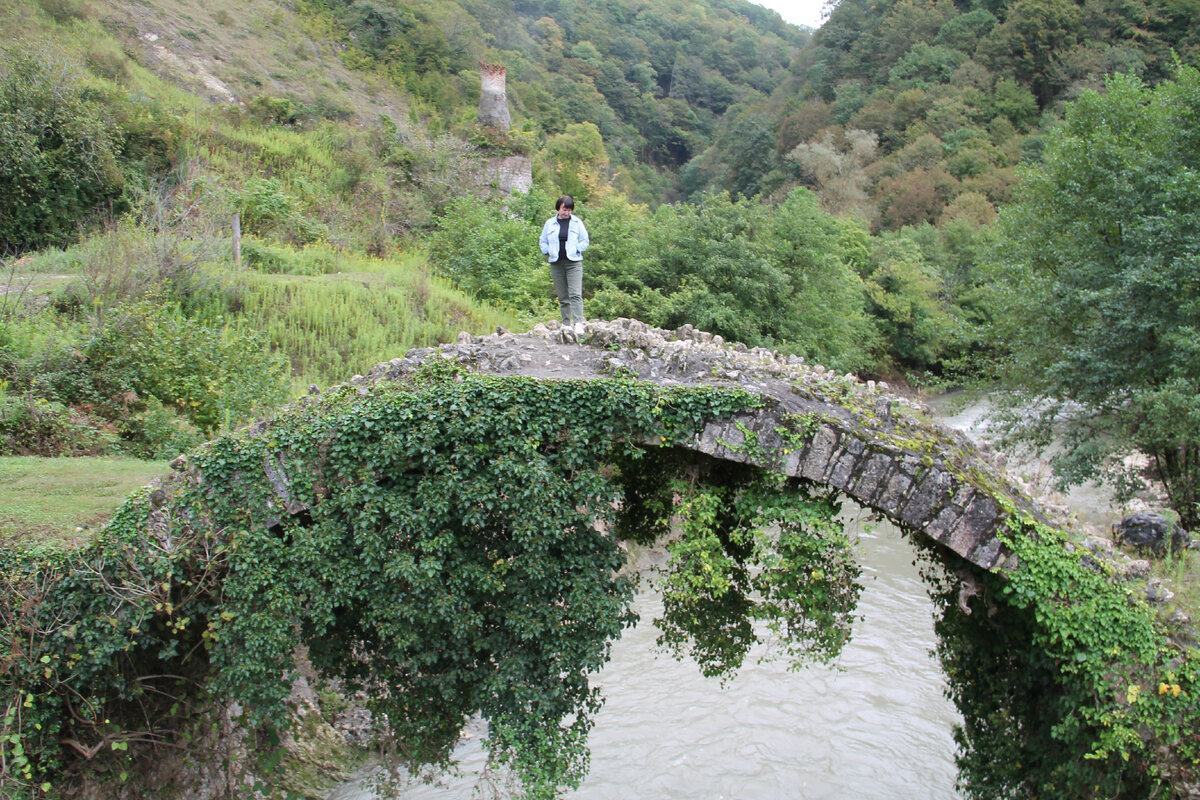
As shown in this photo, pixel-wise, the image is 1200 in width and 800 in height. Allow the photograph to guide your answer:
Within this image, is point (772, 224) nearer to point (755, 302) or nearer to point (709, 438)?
point (755, 302)

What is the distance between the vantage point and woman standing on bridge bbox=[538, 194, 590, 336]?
27.8 feet

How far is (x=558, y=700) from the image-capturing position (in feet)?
20.9

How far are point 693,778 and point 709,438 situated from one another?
4034 millimetres

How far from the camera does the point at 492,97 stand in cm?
2997

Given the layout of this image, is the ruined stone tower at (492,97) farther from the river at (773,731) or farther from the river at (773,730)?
the river at (773,731)

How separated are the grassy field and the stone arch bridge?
1.58m

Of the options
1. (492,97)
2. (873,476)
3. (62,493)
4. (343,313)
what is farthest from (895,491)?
(492,97)

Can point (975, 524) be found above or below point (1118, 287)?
below

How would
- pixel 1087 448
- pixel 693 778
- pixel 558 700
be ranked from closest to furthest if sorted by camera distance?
pixel 558 700
pixel 693 778
pixel 1087 448

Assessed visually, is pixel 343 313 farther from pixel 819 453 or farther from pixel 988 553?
pixel 988 553

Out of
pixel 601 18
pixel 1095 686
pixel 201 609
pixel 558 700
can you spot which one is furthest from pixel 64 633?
pixel 601 18

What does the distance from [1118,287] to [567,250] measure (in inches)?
353

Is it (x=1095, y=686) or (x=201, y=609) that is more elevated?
(x=1095, y=686)

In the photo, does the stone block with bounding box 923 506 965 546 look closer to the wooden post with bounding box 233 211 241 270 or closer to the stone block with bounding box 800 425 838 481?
the stone block with bounding box 800 425 838 481
